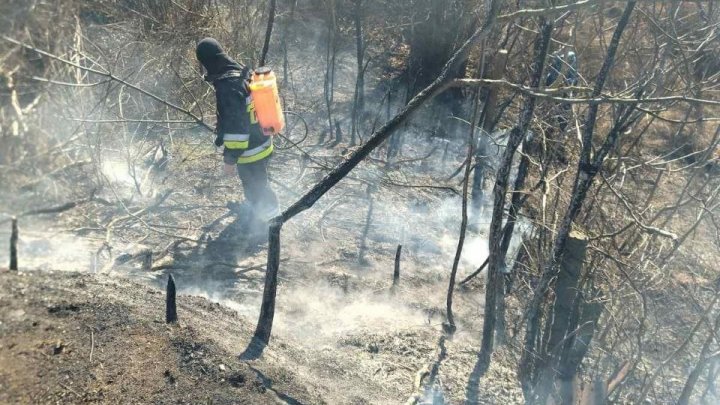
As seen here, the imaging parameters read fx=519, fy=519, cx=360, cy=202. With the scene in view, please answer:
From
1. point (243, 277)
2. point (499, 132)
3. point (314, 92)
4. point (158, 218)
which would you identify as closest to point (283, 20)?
point (314, 92)

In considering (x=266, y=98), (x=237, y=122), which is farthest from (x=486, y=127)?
(x=237, y=122)

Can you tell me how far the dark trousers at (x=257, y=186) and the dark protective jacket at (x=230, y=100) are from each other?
0.87 feet

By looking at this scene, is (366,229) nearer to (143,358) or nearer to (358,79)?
(358,79)

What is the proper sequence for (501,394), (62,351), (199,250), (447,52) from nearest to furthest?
(62,351), (501,394), (199,250), (447,52)

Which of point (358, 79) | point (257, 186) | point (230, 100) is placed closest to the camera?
point (230, 100)

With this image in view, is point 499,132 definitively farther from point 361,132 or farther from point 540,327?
point 540,327

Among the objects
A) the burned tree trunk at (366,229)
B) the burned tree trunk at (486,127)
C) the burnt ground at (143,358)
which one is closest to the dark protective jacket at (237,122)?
the burned tree trunk at (366,229)

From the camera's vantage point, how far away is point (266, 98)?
5.67 metres

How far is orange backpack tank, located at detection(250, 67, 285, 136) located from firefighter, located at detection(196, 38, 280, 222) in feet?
0.29

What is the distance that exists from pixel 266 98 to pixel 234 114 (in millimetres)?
388

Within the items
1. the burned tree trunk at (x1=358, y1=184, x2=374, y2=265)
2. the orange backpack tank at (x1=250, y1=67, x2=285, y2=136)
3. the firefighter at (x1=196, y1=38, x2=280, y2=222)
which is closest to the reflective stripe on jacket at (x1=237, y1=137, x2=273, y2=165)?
the firefighter at (x1=196, y1=38, x2=280, y2=222)

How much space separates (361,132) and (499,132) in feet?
9.25

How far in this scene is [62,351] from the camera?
3072 millimetres

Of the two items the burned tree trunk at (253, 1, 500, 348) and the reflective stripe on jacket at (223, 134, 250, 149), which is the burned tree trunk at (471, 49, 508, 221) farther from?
the burned tree trunk at (253, 1, 500, 348)
